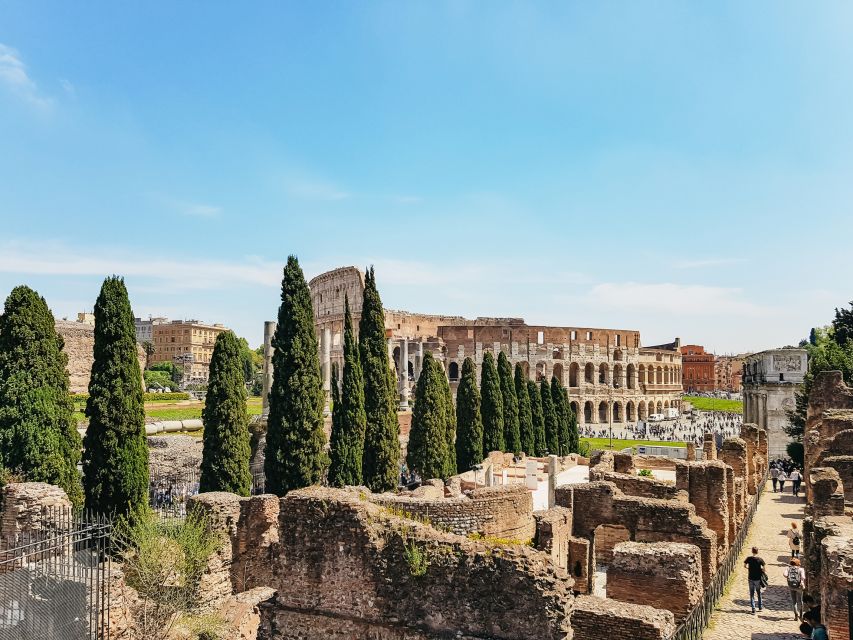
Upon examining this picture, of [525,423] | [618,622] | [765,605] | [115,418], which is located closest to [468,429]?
[525,423]

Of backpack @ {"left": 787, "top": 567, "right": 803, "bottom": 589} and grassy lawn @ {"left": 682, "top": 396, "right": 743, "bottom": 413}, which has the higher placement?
backpack @ {"left": 787, "top": 567, "right": 803, "bottom": 589}

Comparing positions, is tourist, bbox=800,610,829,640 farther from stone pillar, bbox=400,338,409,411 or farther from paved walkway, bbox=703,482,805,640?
stone pillar, bbox=400,338,409,411

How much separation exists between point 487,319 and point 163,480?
7015 cm

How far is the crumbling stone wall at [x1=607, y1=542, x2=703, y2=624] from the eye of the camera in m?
10.1

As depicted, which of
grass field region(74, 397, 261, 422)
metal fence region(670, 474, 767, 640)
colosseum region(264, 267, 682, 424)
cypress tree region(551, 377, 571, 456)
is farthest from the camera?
colosseum region(264, 267, 682, 424)

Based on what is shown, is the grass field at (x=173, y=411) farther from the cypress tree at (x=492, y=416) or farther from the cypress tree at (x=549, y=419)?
the cypress tree at (x=549, y=419)

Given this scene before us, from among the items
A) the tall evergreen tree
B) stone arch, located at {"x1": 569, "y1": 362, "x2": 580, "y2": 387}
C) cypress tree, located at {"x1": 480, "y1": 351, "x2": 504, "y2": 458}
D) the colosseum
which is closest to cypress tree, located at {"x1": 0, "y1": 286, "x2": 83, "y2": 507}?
the tall evergreen tree

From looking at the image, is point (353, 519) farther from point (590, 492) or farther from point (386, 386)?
point (386, 386)

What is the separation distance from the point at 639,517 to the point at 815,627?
19.7 ft

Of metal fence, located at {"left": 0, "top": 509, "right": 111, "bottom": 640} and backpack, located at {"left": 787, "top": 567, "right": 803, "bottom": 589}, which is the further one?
backpack, located at {"left": 787, "top": 567, "right": 803, "bottom": 589}

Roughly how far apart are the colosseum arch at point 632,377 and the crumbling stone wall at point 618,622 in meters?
75.4

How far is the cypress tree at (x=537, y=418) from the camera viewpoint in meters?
36.4

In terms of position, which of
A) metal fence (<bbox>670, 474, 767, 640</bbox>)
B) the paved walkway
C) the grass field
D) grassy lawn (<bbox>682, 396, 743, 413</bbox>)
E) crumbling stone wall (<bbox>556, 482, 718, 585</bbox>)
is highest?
crumbling stone wall (<bbox>556, 482, 718, 585</bbox>)

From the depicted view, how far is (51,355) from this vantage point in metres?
13.9
